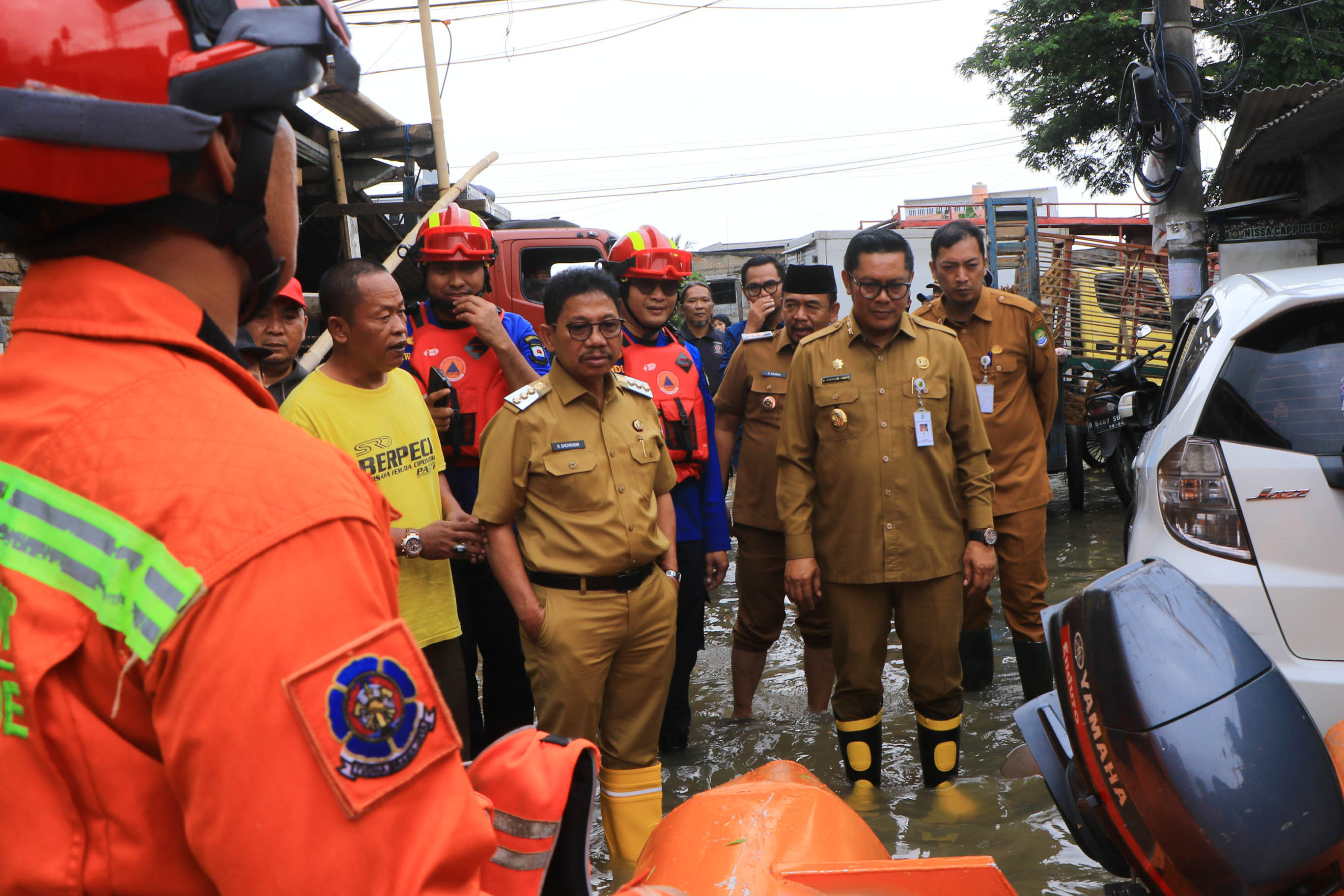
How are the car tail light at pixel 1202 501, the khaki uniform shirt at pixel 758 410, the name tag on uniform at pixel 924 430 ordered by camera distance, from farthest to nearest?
1. the khaki uniform shirt at pixel 758 410
2. the name tag on uniform at pixel 924 430
3. the car tail light at pixel 1202 501

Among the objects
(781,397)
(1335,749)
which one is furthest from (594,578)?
(1335,749)

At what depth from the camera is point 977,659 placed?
188 inches

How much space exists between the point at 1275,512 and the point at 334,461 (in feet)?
9.31

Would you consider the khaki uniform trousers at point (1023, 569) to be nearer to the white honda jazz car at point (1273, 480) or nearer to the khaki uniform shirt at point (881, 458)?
the khaki uniform shirt at point (881, 458)

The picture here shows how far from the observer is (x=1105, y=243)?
10.8m

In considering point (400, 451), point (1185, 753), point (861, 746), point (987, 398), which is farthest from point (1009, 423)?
point (1185, 753)

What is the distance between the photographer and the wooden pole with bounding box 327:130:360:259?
8078mm

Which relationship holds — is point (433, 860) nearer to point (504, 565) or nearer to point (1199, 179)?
point (504, 565)

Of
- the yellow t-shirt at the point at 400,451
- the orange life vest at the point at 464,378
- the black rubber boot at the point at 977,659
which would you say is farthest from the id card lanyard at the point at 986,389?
the yellow t-shirt at the point at 400,451

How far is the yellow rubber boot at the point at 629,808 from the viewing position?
3.25 m

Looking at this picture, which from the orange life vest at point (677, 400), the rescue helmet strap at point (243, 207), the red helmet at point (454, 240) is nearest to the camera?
the rescue helmet strap at point (243, 207)

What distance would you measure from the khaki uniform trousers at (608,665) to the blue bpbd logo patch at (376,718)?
7.90ft

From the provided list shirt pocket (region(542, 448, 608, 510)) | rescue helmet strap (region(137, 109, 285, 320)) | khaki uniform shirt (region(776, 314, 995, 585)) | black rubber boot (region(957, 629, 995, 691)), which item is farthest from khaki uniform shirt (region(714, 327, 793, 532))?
rescue helmet strap (region(137, 109, 285, 320))

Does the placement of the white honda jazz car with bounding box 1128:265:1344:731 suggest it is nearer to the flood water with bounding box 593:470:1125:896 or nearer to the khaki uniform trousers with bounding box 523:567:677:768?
the flood water with bounding box 593:470:1125:896
